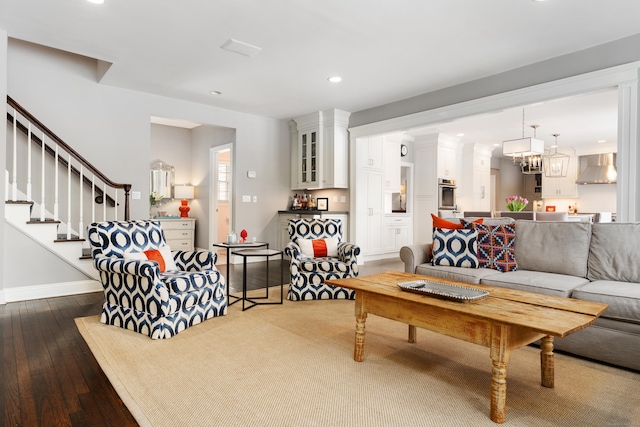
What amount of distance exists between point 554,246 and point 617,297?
2.69 feet

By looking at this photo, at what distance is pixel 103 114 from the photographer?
16.0 feet

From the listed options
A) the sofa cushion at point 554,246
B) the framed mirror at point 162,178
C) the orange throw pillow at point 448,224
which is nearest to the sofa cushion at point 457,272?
the sofa cushion at point 554,246

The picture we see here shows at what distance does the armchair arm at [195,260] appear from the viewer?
332 cm

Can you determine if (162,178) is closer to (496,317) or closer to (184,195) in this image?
(184,195)

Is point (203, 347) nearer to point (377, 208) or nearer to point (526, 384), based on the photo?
point (526, 384)

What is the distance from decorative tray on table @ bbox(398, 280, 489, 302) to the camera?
199cm

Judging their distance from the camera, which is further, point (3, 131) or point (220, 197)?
point (220, 197)

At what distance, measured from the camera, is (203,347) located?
8.45 ft

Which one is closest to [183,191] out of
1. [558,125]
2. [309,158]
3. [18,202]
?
[309,158]

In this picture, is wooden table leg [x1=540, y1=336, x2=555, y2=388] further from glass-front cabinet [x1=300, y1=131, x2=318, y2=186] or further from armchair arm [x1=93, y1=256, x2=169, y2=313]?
glass-front cabinet [x1=300, y1=131, x2=318, y2=186]

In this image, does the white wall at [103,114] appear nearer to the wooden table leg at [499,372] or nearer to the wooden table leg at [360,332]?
the wooden table leg at [360,332]

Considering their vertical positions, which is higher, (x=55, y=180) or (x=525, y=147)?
(x=525, y=147)

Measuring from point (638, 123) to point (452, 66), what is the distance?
181cm

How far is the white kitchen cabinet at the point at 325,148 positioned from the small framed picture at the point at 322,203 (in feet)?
1.19
